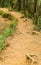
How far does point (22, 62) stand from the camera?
852 cm

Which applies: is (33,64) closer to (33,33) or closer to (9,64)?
(9,64)

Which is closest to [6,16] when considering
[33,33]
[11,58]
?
[33,33]

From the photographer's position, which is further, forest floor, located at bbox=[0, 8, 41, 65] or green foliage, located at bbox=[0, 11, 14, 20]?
green foliage, located at bbox=[0, 11, 14, 20]

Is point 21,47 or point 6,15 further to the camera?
point 6,15

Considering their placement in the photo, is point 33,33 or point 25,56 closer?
point 25,56

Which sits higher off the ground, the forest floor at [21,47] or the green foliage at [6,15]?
the forest floor at [21,47]

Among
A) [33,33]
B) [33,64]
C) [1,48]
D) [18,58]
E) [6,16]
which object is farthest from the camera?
[6,16]

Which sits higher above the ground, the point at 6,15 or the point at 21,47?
the point at 21,47

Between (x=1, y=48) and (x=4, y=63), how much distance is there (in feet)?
5.33

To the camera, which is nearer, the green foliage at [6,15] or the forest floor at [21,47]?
the forest floor at [21,47]

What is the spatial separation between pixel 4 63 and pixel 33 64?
121 cm

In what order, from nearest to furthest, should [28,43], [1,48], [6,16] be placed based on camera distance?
[1,48] < [28,43] < [6,16]

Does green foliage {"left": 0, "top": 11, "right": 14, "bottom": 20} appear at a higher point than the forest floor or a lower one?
lower

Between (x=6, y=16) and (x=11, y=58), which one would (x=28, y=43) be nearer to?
(x=11, y=58)
